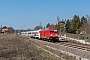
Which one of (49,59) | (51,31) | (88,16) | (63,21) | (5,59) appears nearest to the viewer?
(5,59)

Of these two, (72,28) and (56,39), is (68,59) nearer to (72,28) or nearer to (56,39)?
(56,39)

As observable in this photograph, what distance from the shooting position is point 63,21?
103375mm

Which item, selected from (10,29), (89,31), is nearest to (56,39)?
(89,31)

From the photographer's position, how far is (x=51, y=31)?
42.6 meters

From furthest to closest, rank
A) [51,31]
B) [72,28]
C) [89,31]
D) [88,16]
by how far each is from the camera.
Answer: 1. [72,28]
2. [88,16]
3. [89,31]
4. [51,31]

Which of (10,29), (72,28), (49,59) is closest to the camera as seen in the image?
(49,59)

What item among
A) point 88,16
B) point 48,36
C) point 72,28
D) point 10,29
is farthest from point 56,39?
point 10,29

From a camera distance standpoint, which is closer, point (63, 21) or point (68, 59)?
point (68, 59)

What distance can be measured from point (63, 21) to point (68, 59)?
9051cm

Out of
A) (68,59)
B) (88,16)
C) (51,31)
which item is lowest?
(68,59)

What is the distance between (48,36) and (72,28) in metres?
54.6

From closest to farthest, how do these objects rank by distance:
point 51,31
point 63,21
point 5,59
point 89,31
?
point 5,59
point 51,31
point 89,31
point 63,21

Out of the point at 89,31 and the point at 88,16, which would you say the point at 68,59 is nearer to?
the point at 89,31

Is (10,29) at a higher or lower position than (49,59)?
higher
